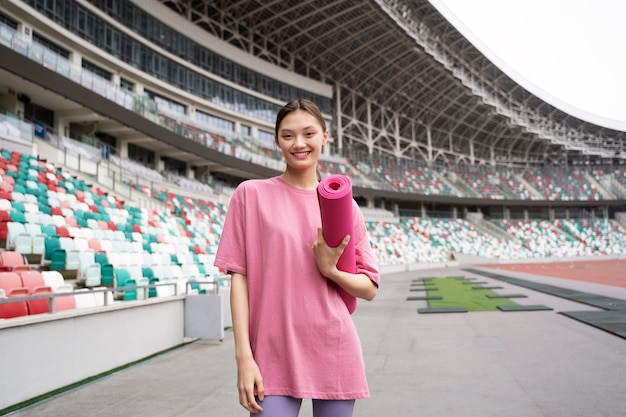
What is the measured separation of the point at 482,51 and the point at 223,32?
25173 millimetres

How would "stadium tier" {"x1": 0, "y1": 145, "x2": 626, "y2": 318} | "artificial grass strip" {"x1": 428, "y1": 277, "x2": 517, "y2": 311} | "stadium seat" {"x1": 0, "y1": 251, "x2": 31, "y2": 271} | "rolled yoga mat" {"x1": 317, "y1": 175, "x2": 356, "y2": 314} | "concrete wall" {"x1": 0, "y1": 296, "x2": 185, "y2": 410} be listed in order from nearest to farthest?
"rolled yoga mat" {"x1": 317, "y1": 175, "x2": 356, "y2": 314} → "concrete wall" {"x1": 0, "y1": 296, "x2": 185, "y2": 410} → "stadium tier" {"x1": 0, "y1": 145, "x2": 626, "y2": 318} → "stadium seat" {"x1": 0, "y1": 251, "x2": 31, "y2": 271} → "artificial grass strip" {"x1": 428, "y1": 277, "x2": 517, "y2": 311}

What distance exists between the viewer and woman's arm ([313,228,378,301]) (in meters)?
1.59

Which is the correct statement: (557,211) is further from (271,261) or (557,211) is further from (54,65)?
(271,261)

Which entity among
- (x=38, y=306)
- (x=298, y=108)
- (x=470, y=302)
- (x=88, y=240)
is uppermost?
(x=298, y=108)

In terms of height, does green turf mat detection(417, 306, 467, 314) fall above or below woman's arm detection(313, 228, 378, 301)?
below

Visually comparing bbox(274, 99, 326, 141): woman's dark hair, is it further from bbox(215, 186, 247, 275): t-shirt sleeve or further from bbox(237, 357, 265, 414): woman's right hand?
bbox(237, 357, 265, 414): woman's right hand

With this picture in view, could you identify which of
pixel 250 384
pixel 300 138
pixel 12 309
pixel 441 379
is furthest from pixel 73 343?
pixel 300 138

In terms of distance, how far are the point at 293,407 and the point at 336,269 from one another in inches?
19.1

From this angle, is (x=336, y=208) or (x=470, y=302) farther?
(x=470, y=302)

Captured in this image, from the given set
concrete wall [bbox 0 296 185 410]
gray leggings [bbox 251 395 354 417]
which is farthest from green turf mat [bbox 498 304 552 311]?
gray leggings [bbox 251 395 354 417]

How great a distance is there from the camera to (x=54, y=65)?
18406 mm

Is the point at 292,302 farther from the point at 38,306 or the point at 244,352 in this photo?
the point at 38,306

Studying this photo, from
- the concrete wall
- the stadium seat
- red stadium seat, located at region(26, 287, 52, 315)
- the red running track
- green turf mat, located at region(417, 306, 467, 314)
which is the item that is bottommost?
the red running track

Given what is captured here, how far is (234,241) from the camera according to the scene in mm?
1789
